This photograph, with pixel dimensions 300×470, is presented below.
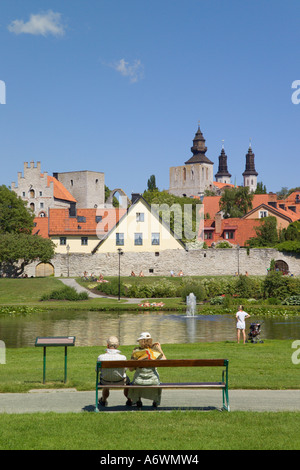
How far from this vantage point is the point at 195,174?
178000 mm

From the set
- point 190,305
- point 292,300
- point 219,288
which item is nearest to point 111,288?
point 219,288

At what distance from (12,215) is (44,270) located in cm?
989

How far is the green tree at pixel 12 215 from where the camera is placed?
6950 cm

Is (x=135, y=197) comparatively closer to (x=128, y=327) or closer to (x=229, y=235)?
(x=229, y=235)

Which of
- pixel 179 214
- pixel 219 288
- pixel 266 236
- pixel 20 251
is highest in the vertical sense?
pixel 179 214

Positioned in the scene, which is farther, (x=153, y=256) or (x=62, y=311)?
(x=153, y=256)

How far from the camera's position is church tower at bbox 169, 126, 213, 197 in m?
177

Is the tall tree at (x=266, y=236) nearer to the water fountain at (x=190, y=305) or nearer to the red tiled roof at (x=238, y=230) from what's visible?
the red tiled roof at (x=238, y=230)

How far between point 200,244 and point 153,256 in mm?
7996

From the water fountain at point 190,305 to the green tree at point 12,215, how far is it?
29520 millimetres

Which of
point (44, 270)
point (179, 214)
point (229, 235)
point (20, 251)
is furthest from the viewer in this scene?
point (179, 214)

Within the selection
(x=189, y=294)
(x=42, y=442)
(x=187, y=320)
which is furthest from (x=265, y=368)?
(x=189, y=294)
